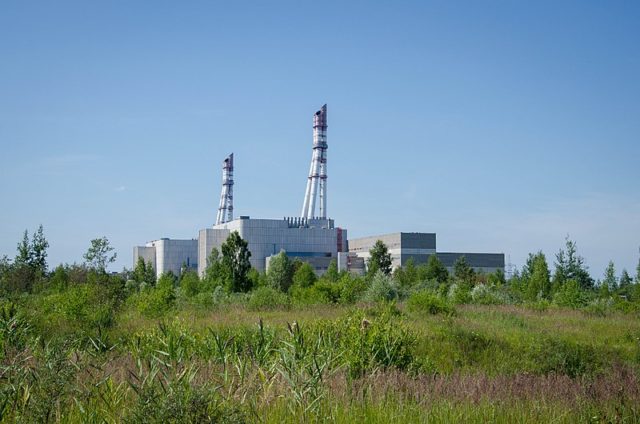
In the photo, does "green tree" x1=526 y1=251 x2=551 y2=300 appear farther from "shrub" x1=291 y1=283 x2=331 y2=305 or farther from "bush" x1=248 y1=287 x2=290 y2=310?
"bush" x1=248 y1=287 x2=290 y2=310

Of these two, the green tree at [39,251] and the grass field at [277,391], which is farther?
the green tree at [39,251]

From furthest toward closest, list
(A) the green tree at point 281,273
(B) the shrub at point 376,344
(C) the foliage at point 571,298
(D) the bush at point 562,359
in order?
(A) the green tree at point 281,273 → (C) the foliage at point 571,298 → (D) the bush at point 562,359 → (B) the shrub at point 376,344

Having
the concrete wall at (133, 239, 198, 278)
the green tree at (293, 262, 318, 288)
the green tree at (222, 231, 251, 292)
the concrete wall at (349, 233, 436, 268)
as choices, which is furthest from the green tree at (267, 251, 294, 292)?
the concrete wall at (133, 239, 198, 278)

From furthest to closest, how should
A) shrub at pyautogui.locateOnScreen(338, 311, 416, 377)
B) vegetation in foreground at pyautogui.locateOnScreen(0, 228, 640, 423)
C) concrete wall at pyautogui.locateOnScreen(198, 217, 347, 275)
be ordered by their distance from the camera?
concrete wall at pyautogui.locateOnScreen(198, 217, 347, 275) → shrub at pyautogui.locateOnScreen(338, 311, 416, 377) → vegetation in foreground at pyautogui.locateOnScreen(0, 228, 640, 423)

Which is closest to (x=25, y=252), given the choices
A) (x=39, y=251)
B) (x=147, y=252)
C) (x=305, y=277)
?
(x=39, y=251)

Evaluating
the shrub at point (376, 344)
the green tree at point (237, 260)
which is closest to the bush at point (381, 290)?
the green tree at point (237, 260)

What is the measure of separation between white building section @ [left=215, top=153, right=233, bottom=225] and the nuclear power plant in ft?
61.5

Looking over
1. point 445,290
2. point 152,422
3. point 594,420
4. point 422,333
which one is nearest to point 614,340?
point 422,333

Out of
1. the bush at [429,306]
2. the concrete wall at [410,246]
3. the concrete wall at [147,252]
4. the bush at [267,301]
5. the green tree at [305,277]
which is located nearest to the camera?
the bush at [429,306]

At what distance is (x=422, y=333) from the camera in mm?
15805

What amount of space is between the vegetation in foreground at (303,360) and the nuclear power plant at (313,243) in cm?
6061

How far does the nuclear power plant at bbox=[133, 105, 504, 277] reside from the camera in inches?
3701

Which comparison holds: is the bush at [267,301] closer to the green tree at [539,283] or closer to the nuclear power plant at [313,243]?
the green tree at [539,283]

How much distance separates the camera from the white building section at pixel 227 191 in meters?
133
